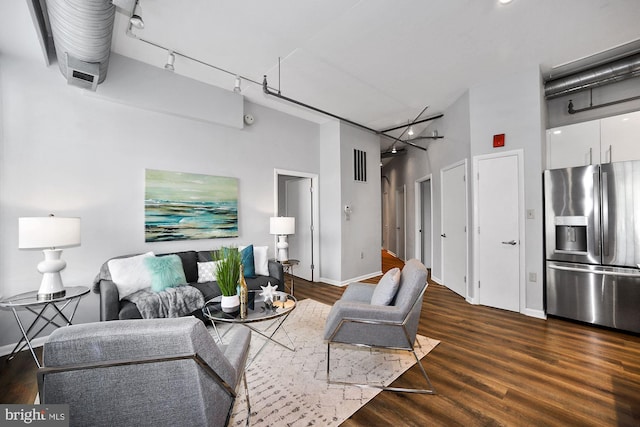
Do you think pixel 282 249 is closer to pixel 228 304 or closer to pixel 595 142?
pixel 228 304

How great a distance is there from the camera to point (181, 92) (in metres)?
3.68

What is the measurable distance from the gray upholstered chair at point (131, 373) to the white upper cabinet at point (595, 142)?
480 cm

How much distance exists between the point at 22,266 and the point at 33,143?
127cm

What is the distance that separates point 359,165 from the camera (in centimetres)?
576

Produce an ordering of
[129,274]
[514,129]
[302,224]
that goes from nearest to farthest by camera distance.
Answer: [129,274]
[514,129]
[302,224]

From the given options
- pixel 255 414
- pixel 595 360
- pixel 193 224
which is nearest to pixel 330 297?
pixel 193 224

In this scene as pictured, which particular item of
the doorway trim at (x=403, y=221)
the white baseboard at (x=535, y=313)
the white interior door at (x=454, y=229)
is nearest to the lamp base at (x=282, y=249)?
the white interior door at (x=454, y=229)

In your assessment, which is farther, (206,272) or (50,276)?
(206,272)

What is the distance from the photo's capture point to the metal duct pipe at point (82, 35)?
1910mm

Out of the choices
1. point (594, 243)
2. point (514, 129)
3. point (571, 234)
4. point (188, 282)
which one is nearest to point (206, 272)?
point (188, 282)

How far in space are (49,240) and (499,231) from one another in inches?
203

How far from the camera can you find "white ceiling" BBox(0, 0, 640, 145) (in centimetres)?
249

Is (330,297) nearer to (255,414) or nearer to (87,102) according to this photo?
(255,414)

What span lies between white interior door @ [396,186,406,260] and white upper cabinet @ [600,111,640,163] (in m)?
4.72
